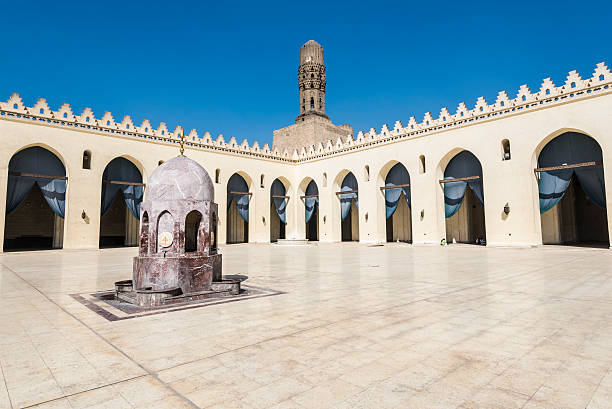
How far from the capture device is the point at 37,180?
19188 mm

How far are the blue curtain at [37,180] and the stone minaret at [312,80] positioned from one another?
72.1ft

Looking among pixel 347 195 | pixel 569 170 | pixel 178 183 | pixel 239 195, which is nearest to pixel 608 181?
pixel 569 170

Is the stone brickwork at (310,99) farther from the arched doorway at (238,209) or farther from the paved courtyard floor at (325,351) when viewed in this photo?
the paved courtyard floor at (325,351)

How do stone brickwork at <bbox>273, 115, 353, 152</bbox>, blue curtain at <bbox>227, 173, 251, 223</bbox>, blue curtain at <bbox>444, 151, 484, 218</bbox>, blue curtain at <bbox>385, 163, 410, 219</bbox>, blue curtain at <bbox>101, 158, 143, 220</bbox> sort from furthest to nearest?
stone brickwork at <bbox>273, 115, 353, 152</bbox>, blue curtain at <bbox>227, 173, 251, 223</bbox>, blue curtain at <bbox>385, 163, 410, 219</bbox>, blue curtain at <bbox>101, 158, 143, 220</bbox>, blue curtain at <bbox>444, 151, 484, 218</bbox>

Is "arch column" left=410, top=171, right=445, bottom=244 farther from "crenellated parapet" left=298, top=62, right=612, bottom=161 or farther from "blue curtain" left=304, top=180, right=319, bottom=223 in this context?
"blue curtain" left=304, top=180, right=319, bottom=223

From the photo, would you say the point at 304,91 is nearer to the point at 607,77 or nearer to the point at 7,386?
the point at 607,77

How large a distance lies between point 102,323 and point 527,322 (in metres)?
5.34

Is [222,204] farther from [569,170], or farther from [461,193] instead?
[569,170]

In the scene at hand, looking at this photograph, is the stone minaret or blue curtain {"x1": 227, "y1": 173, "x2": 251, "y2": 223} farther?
the stone minaret

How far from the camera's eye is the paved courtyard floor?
2.62m

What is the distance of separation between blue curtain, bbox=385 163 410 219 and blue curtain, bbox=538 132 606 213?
7275 millimetres

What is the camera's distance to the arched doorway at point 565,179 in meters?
16.8

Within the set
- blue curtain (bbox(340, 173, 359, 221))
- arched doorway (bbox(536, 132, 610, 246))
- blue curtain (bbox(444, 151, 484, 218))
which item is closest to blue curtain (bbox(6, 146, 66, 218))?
blue curtain (bbox(340, 173, 359, 221))

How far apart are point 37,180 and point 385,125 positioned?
20.3 m
